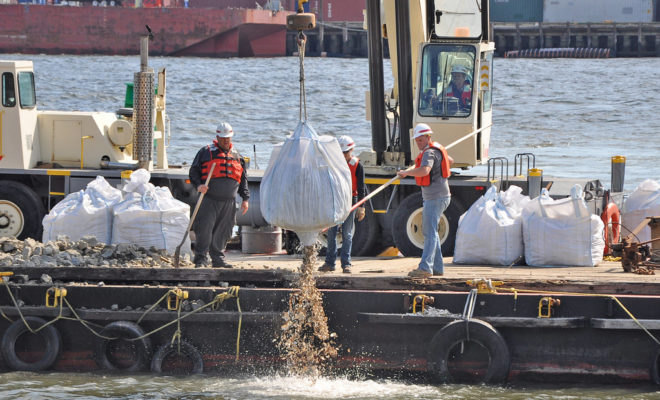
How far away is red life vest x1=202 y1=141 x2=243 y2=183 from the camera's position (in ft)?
37.4

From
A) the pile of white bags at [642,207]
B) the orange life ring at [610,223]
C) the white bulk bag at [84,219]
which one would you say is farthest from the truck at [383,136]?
the white bulk bag at [84,219]

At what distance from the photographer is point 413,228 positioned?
46.6 ft

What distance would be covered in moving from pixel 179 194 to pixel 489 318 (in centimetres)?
673

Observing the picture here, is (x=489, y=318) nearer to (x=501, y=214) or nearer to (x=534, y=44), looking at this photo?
(x=501, y=214)

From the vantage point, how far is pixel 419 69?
1438cm

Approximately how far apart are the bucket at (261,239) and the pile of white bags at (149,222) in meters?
1.93

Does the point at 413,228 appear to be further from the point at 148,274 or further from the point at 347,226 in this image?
the point at 148,274

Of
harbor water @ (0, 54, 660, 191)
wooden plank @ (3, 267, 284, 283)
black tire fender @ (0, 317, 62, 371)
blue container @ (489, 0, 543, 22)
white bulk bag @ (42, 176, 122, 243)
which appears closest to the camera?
black tire fender @ (0, 317, 62, 371)

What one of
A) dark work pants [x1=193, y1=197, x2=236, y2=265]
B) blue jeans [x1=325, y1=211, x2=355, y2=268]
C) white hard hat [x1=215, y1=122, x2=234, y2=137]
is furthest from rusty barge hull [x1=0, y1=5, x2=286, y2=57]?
blue jeans [x1=325, y1=211, x2=355, y2=268]

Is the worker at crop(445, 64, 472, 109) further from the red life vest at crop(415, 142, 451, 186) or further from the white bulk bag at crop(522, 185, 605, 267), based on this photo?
the red life vest at crop(415, 142, 451, 186)

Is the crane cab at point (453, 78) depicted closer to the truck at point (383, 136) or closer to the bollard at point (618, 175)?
the truck at point (383, 136)

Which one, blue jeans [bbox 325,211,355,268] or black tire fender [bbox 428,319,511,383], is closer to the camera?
black tire fender [bbox 428,319,511,383]

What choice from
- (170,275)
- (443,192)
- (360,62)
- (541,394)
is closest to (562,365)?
(541,394)

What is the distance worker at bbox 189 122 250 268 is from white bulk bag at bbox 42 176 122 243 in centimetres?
152
